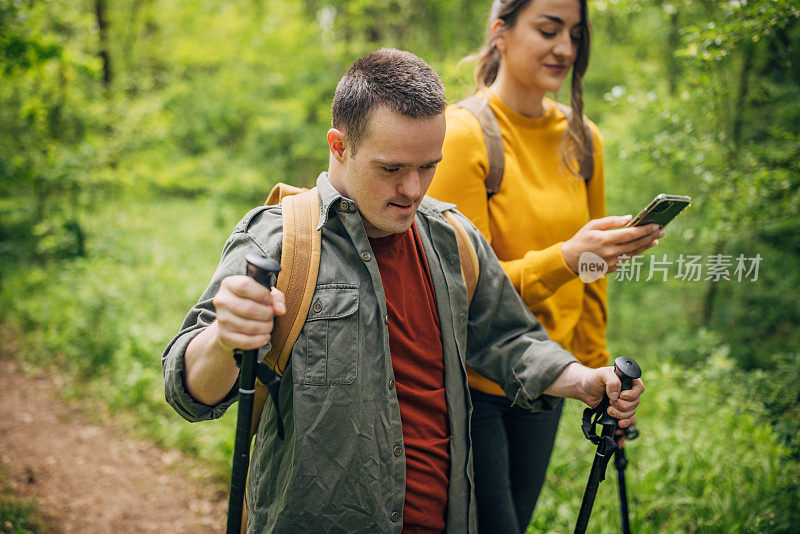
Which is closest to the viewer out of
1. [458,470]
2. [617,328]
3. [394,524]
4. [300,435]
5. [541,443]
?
[300,435]

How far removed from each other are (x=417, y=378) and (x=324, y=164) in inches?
365

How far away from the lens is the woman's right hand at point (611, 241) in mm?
1994

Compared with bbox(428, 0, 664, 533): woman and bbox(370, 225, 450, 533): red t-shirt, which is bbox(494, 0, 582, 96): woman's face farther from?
bbox(370, 225, 450, 533): red t-shirt

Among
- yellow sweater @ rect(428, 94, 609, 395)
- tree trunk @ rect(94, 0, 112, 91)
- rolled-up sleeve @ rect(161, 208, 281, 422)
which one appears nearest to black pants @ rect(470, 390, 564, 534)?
yellow sweater @ rect(428, 94, 609, 395)

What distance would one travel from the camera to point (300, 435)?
152 centimetres

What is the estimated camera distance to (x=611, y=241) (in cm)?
201

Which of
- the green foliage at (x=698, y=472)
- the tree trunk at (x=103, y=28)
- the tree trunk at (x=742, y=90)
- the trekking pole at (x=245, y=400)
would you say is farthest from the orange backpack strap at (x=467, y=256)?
the tree trunk at (x=103, y=28)

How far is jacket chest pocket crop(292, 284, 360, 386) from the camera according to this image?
1531mm

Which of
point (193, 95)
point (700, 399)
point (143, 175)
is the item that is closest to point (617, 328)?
point (700, 399)

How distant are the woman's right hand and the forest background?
1299 millimetres

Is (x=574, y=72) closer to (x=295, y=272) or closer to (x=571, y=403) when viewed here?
(x=295, y=272)

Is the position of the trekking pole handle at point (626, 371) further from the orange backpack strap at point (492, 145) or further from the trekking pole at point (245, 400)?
the trekking pole at point (245, 400)

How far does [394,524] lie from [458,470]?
0.31 meters

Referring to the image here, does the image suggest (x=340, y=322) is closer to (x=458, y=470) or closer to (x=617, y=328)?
(x=458, y=470)
